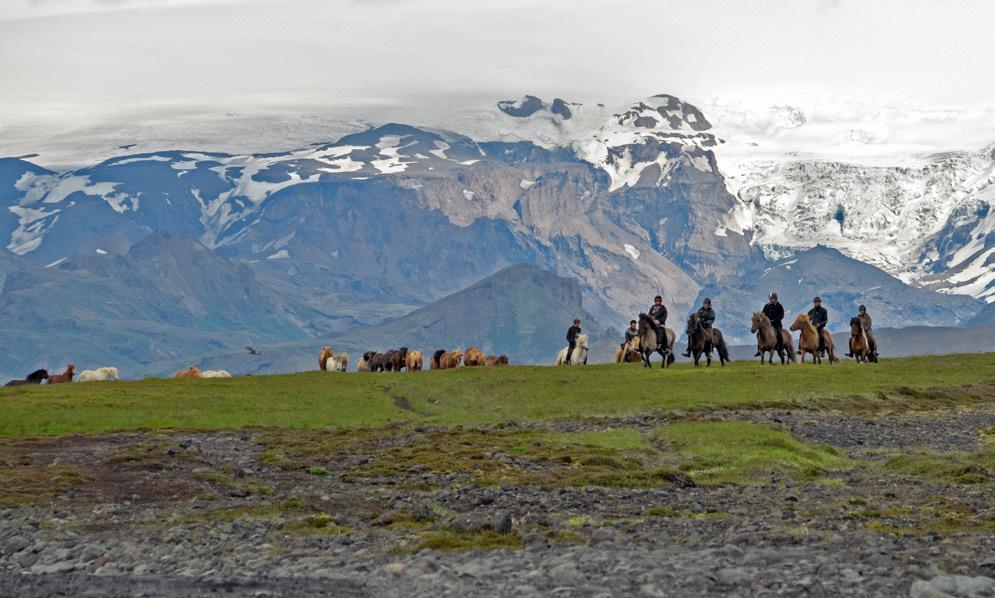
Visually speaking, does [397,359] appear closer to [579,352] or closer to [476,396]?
[579,352]

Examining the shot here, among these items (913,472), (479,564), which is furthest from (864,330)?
(479,564)

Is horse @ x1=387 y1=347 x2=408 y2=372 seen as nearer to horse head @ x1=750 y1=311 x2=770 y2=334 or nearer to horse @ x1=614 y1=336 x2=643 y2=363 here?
horse @ x1=614 y1=336 x2=643 y2=363

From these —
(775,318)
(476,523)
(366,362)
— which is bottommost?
(366,362)

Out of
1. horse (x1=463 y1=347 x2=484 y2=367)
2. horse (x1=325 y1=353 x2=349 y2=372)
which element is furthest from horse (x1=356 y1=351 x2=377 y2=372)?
horse (x1=463 y1=347 x2=484 y2=367)

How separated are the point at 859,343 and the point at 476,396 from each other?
87.0 feet

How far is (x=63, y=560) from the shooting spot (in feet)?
101

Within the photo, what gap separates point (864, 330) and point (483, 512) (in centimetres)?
6098

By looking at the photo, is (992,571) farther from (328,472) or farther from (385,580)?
(328,472)

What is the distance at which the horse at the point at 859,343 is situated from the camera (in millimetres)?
91875

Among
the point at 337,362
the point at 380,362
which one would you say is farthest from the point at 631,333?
the point at 337,362

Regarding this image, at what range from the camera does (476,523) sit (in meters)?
32.2

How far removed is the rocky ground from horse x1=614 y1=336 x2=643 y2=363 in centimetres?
4627

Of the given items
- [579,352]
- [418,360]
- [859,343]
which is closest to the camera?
[859,343]

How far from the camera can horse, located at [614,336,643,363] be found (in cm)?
10212
